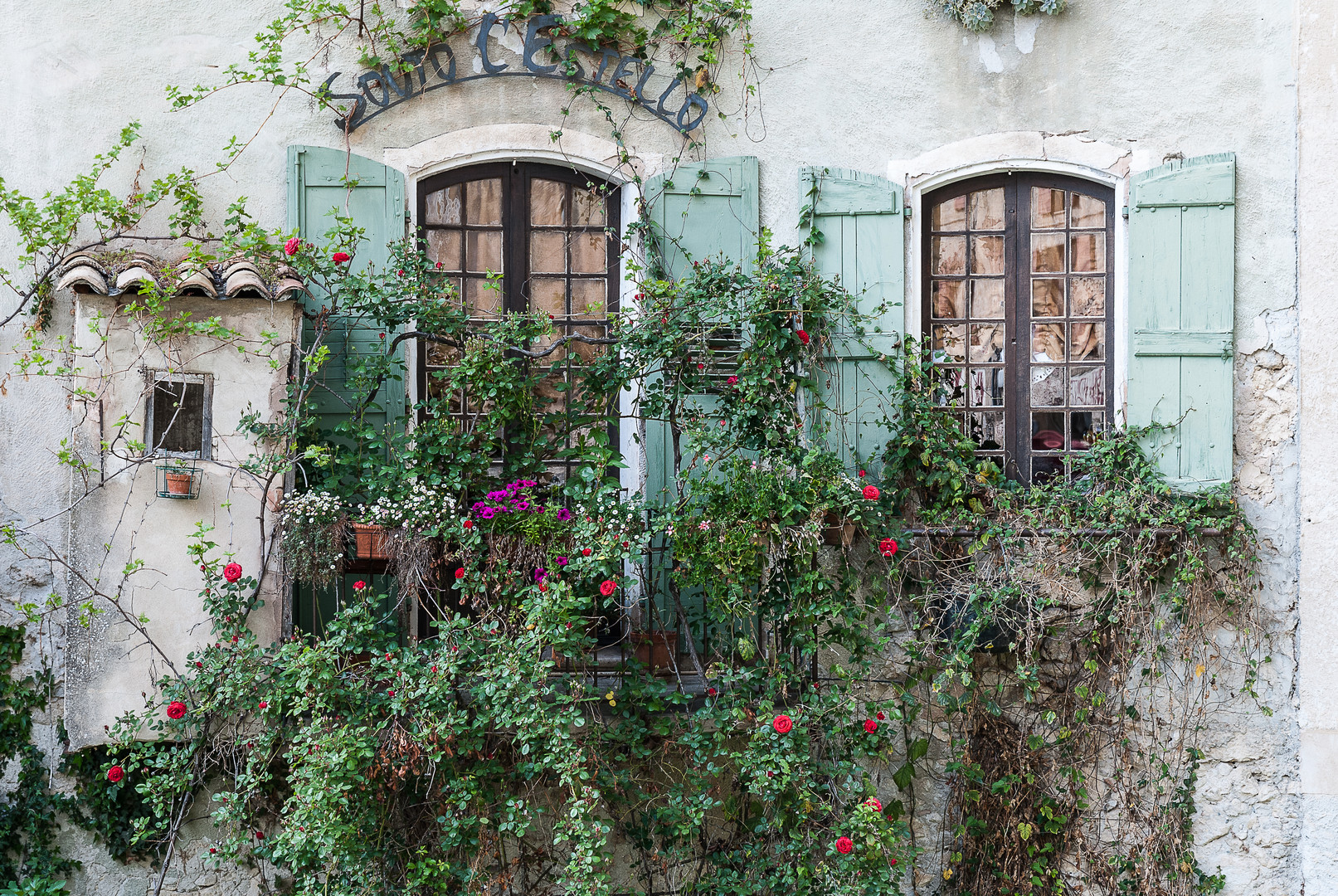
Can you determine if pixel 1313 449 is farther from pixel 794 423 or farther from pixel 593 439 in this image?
pixel 593 439

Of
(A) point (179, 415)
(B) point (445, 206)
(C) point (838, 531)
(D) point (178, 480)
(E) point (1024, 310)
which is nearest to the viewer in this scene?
(D) point (178, 480)

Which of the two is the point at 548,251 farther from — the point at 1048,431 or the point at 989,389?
the point at 1048,431

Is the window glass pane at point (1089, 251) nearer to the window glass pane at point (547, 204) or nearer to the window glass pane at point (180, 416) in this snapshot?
the window glass pane at point (547, 204)

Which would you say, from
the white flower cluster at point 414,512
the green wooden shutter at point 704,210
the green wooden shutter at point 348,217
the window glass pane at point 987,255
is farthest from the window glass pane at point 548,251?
the window glass pane at point 987,255

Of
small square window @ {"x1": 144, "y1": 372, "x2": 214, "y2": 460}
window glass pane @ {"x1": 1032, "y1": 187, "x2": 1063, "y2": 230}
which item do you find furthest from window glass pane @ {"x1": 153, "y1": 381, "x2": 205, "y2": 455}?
window glass pane @ {"x1": 1032, "y1": 187, "x2": 1063, "y2": 230}

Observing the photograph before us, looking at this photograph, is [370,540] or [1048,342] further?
[1048,342]

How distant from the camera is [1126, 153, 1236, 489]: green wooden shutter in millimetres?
4887

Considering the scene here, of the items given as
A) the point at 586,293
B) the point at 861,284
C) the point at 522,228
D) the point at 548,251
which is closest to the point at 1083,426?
the point at 861,284

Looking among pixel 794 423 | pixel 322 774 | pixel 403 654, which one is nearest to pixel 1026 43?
pixel 794 423

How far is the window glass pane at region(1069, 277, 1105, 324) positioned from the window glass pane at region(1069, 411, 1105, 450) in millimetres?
484

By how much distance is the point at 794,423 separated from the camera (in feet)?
15.0

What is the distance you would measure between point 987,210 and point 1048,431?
1124 mm

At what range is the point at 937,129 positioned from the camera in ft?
16.5

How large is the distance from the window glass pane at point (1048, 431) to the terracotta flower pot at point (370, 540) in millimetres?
3101
